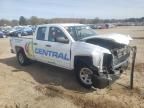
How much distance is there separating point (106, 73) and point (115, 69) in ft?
1.59

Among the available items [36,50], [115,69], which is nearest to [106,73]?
[115,69]

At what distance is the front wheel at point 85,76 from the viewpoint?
631 cm

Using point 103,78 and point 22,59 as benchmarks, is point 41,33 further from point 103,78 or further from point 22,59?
point 103,78

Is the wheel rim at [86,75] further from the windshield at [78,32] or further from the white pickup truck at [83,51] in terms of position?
the windshield at [78,32]

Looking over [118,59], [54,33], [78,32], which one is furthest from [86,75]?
[54,33]

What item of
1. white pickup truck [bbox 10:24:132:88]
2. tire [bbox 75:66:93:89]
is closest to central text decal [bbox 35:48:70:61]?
white pickup truck [bbox 10:24:132:88]

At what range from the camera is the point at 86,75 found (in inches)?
252

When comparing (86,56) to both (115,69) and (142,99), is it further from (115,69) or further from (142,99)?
(142,99)

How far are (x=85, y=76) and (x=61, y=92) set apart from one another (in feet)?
2.91

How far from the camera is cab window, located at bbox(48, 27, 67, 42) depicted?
734cm

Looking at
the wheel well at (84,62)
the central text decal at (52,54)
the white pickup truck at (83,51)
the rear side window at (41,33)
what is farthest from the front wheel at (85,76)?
the rear side window at (41,33)

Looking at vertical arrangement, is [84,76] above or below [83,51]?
below

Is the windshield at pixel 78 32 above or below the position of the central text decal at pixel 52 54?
above

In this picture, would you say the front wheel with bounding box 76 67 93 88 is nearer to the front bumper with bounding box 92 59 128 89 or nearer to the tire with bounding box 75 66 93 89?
the tire with bounding box 75 66 93 89
